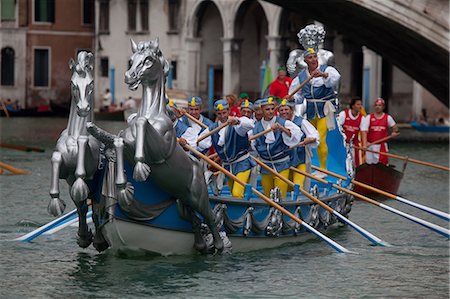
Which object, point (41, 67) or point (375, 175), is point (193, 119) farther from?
point (41, 67)

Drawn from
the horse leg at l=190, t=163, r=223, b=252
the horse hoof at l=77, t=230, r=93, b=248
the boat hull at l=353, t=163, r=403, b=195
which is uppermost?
the horse leg at l=190, t=163, r=223, b=252

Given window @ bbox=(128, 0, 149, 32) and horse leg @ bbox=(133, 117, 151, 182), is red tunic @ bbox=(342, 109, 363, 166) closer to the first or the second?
horse leg @ bbox=(133, 117, 151, 182)

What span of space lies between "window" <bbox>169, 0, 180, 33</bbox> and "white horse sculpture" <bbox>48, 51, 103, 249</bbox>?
2620 centimetres

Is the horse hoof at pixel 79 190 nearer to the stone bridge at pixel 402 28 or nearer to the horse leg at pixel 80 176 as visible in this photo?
the horse leg at pixel 80 176

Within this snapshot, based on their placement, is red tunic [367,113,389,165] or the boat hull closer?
the boat hull

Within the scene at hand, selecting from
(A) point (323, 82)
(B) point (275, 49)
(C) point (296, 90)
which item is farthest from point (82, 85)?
(B) point (275, 49)

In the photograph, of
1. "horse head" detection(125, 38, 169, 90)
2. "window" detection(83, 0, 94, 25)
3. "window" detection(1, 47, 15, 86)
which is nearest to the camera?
"horse head" detection(125, 38, 169, 90)

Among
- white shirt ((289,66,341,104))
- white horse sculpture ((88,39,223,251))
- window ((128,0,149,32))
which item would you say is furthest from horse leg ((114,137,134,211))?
window ((128,0,149,32))

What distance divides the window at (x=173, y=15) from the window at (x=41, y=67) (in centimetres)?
553

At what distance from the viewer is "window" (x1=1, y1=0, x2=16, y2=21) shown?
1501 inches

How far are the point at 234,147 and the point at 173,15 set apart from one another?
25.1 metres

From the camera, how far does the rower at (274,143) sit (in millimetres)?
10039

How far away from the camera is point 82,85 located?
27.8 feet

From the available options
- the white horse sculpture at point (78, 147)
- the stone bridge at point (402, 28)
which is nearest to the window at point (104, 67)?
the stone bridge at point (402, 28)
